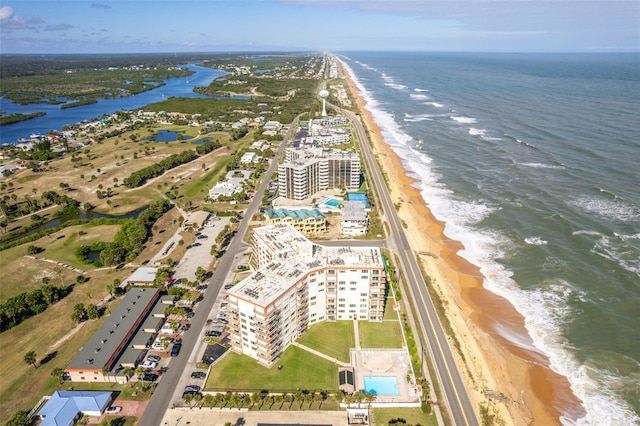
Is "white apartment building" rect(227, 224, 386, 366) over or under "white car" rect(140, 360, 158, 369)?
over

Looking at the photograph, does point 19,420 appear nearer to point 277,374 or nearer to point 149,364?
point 149,364

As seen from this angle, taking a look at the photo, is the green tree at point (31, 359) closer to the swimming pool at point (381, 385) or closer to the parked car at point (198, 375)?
the parked car at point (198, 375)

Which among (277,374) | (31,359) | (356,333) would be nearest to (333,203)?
(356,333)

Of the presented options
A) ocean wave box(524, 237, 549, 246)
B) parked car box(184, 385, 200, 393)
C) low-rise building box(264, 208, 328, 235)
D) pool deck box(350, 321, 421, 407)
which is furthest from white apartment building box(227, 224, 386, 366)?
ocean wave box(524, 237, 549, 246)

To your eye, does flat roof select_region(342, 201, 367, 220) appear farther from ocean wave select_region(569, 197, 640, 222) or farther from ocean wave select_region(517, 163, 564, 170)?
ocean wave select_region(517, 163, 564, 170)

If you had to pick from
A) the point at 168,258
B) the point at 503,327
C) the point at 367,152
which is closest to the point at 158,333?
the point at 168,258

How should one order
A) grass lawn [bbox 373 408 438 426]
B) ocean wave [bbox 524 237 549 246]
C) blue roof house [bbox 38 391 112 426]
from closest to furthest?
blue roof house [bbox 38 391 112 426]
grass lawn [bbox 373 408 438 426]
ocean wave [bbox 524 237 549 246]

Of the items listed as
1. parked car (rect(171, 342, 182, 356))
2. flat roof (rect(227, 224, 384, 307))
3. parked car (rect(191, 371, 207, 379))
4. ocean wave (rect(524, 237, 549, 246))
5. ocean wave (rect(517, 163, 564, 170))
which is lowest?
parked car (rect(191, 371, 207, 379))
